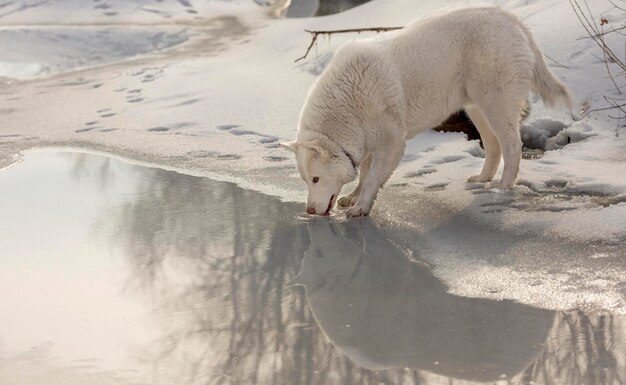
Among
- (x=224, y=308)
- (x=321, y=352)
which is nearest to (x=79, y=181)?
(x=224, y=308)

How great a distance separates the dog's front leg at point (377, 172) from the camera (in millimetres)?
6395

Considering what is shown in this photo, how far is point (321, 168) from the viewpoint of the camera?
628cm

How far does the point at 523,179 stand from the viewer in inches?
270

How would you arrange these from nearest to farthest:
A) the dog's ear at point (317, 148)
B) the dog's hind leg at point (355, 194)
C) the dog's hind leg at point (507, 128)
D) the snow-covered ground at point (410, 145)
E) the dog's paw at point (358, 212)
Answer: the snow-covered ground at point (410, 145) < the dog's ear at point (317, 148) < the dog's paw at point (358, 212) < the dog's hind leg at point (507, 128) < the dog's hind leg at point (355, 194)

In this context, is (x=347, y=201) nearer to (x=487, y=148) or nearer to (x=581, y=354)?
(x=487, y=148)

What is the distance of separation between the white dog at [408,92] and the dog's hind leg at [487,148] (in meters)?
0.28

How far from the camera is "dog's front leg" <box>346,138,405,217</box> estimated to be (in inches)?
252

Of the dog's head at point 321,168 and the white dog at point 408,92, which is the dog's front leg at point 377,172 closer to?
the white dog at point 408,92

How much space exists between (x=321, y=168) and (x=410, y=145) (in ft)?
7.33

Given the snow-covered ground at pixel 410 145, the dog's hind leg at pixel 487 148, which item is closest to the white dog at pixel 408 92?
the dog's hind leg at pixel 487 148

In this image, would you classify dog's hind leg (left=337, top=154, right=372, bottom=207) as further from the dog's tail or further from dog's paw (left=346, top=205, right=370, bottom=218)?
the dog's tail

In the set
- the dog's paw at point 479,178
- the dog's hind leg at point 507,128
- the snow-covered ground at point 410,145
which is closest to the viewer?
the snow-covered ground at point 410,145

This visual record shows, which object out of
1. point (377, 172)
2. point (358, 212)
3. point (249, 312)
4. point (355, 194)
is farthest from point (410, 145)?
point (249, 312)

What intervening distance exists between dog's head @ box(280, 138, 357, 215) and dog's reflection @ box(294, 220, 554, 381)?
935mm
